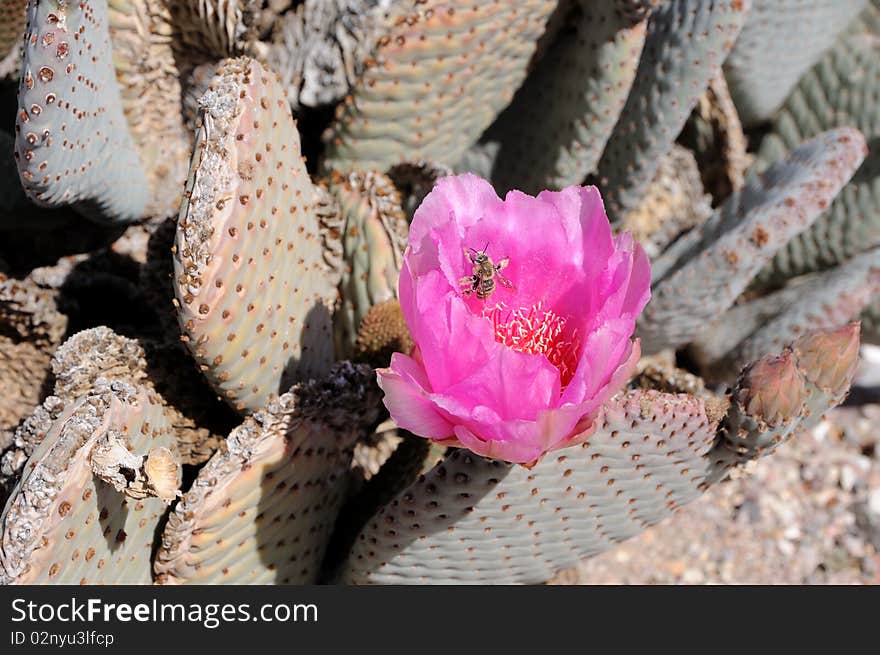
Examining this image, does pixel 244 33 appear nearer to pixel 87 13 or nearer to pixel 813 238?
pixel 87 13

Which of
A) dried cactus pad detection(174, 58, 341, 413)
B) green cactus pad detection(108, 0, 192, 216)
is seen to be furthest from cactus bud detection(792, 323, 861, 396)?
green cactus pad detection(108, 0, 192, 216)

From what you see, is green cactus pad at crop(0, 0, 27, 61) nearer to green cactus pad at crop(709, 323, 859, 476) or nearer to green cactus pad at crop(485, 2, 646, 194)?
green cactus pad at crop(485, 2, 646, 194)

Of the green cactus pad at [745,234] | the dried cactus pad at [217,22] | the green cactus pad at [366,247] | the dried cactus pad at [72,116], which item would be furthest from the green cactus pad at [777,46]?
the dried cactus pad at [72,116]

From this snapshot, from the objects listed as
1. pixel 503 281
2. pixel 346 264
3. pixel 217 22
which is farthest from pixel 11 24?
pixel 503 281

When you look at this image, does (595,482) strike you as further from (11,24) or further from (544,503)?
(11,24)
